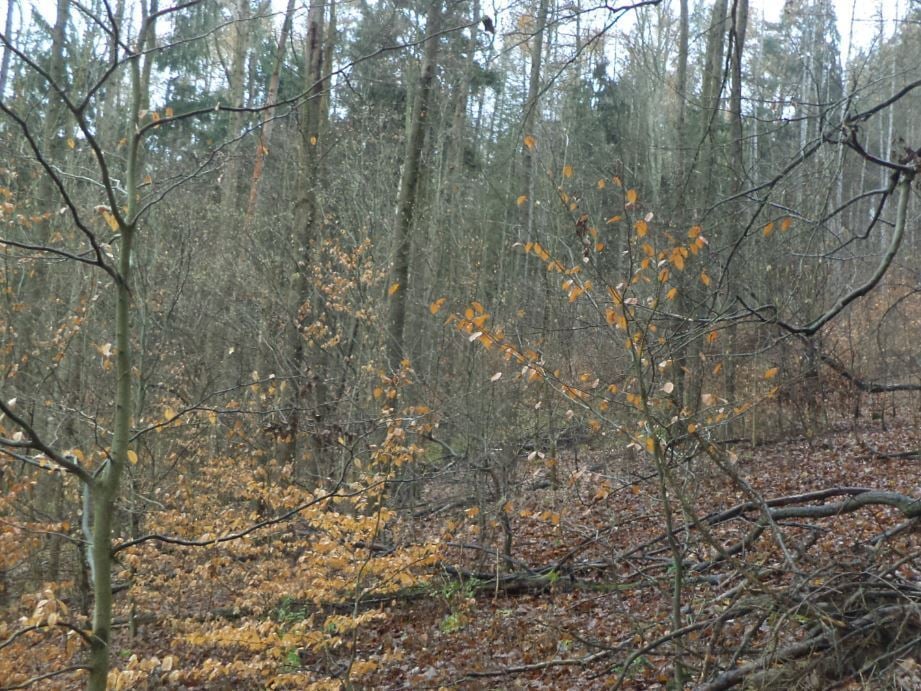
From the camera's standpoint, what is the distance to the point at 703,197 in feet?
37.7

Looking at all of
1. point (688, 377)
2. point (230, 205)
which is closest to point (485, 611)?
point (688, 377)

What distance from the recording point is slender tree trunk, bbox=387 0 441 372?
391 inches

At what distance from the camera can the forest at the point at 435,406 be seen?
4199 millimetres

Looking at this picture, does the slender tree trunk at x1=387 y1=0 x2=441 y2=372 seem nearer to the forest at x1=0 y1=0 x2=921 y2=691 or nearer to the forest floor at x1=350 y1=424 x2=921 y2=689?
Result: the forest at x1=0 y1=0 x2=921 y2=691

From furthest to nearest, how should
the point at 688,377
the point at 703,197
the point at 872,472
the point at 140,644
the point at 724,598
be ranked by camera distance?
the point at 703,197, the point at 688,377, the point at 872,472, the point at 140,644, the point at 724,598

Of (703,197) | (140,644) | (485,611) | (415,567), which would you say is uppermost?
(703,197)

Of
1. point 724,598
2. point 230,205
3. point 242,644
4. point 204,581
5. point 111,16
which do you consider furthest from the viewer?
point 230,205

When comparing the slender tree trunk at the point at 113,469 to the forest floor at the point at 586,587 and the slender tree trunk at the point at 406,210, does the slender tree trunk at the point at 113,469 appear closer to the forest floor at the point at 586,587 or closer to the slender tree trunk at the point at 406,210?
the forest floor at the point at 586,587

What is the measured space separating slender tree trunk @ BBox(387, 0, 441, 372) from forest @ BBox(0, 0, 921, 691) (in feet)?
0.17

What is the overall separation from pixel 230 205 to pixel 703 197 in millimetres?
7467

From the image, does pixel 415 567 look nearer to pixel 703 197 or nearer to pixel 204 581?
pixel 204 581

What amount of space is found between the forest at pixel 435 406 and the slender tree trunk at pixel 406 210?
0.05m

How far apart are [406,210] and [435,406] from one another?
3.16m

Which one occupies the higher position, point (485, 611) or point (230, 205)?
point (230, 205)
